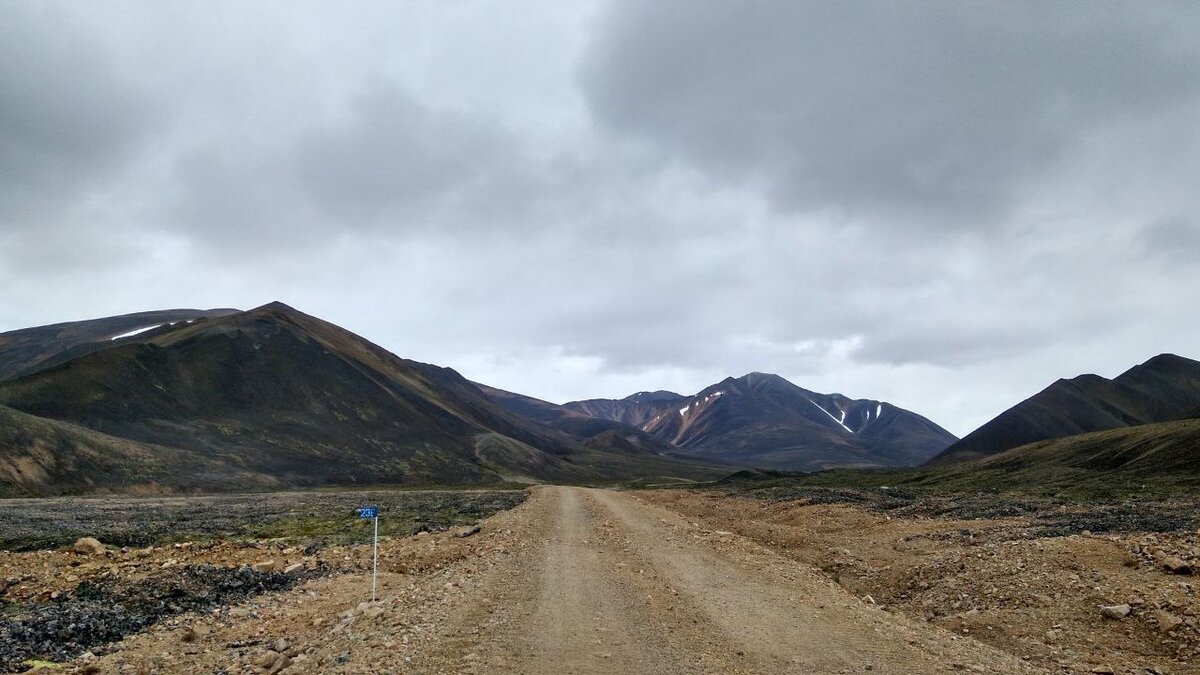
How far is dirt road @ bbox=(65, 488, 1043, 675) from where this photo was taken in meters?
9.48

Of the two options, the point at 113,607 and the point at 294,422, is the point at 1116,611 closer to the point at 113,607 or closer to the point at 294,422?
the point at 113,607

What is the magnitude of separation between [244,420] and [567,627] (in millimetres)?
116836

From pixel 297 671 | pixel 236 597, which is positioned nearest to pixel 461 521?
pixel 236 597

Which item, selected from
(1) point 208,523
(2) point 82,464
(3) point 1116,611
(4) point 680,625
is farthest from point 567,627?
(2) point 82,464

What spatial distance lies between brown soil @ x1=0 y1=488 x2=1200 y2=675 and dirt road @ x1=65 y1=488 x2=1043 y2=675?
6 centimetres

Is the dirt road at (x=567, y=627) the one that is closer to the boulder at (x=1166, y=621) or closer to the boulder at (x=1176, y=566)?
the boulder at (x=1166, y=621)

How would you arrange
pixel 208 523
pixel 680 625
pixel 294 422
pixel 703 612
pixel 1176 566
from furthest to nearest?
pixel 294 422 → pixel 208 523 → pixel 1176 566 → pixel 703 612 → pixel 680 625

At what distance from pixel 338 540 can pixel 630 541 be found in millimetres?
12050

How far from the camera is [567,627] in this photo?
11.2 metres

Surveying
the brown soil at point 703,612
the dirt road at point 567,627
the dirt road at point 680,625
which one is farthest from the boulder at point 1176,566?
the dirt road at point 680,625

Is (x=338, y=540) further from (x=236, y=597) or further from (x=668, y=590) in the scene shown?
(x=668, y=590)

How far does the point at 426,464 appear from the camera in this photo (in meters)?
123

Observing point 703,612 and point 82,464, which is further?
point 82,464

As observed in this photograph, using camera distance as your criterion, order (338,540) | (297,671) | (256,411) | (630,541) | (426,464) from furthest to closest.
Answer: (426,464) → (256,411) → (338,540) → (630,541) → (297,671)
